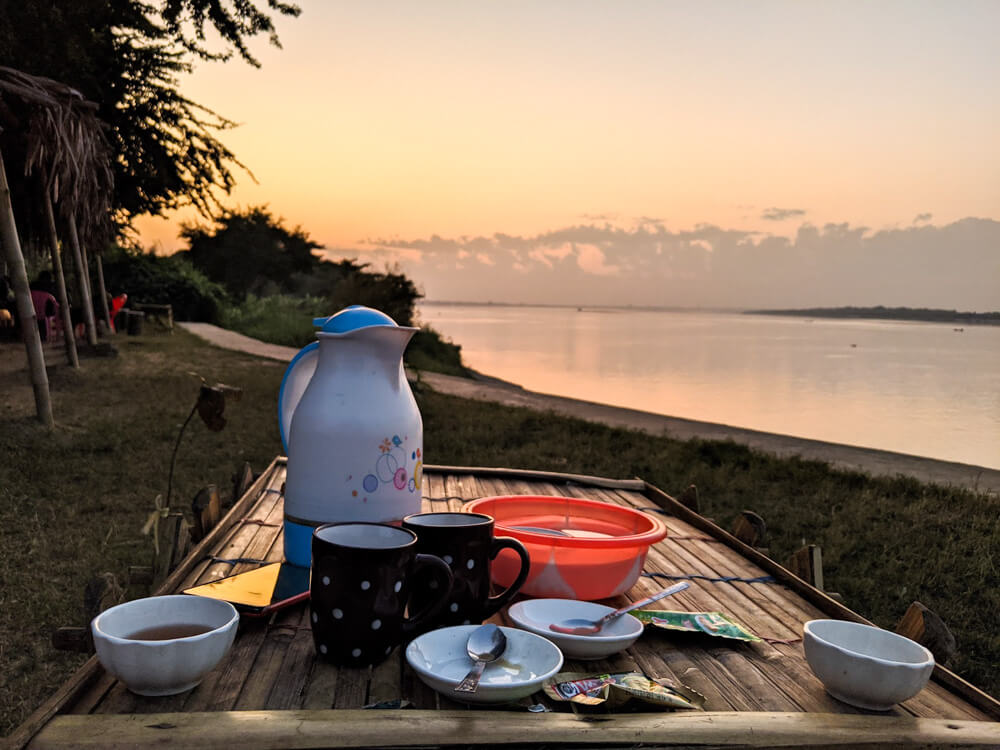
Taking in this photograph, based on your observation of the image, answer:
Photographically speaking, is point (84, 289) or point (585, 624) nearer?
point (585, 624)

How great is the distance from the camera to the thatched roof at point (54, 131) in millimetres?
5742

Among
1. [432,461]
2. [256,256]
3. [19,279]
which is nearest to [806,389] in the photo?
[432,461]

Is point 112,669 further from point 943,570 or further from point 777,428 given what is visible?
point 777,428

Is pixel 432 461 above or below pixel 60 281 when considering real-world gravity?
below

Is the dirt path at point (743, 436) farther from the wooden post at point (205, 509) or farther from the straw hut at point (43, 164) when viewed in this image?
the wooden post at point (205, 509)

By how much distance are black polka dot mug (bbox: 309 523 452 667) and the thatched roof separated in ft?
18.5

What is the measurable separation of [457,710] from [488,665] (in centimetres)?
10

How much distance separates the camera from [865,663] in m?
1.17

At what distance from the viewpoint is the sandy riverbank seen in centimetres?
735

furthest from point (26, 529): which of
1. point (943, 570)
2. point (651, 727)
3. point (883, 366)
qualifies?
point (883, 366)

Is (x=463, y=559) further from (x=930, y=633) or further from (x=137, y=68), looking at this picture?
(x=137, y=68)

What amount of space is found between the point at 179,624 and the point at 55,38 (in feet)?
33.4

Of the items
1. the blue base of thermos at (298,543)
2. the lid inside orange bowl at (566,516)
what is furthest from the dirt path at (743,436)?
the blue base of thermos at (298,543)

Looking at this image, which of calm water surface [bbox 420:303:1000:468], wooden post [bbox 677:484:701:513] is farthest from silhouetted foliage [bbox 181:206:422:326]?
wooden post [bbox 677:484:701:513]
